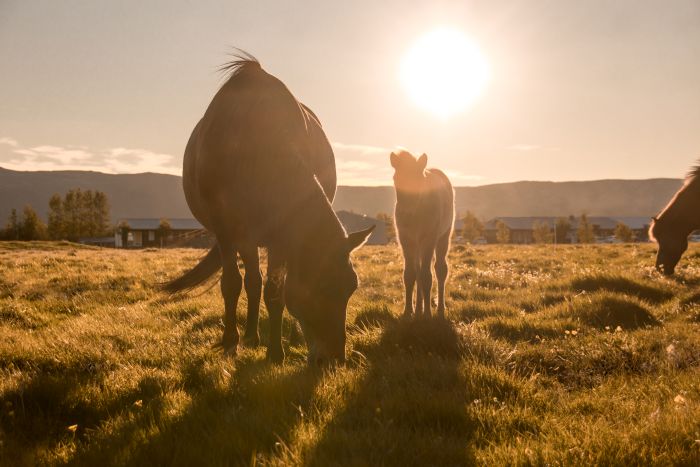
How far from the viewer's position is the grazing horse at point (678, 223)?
1205 centimetres

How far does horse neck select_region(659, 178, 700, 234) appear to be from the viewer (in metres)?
12.0

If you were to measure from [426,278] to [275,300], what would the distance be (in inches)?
138

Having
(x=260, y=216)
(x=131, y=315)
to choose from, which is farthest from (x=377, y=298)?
(x=260, y=216)

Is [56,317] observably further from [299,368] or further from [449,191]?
[449,191]

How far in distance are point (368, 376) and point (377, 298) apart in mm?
5581

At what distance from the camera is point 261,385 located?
396 cm

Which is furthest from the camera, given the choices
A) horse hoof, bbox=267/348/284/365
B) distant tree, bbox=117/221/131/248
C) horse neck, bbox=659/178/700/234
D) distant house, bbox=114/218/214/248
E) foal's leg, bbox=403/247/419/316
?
distant house, bbox=114/218/214/248

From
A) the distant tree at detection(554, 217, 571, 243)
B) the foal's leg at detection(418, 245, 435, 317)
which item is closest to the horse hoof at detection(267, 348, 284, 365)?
the foal's leg at detection(418, 245, 435, 317)

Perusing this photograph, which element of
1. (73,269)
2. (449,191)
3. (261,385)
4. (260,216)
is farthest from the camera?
(73,269)

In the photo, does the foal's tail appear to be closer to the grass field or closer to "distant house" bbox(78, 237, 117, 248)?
the grass field

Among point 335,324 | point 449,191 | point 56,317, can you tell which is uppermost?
point 449,191

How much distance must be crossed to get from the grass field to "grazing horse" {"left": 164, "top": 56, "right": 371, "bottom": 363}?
48 cm

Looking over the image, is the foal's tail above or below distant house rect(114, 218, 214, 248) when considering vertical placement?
above

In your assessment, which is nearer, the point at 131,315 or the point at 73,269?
the point at 131,315
